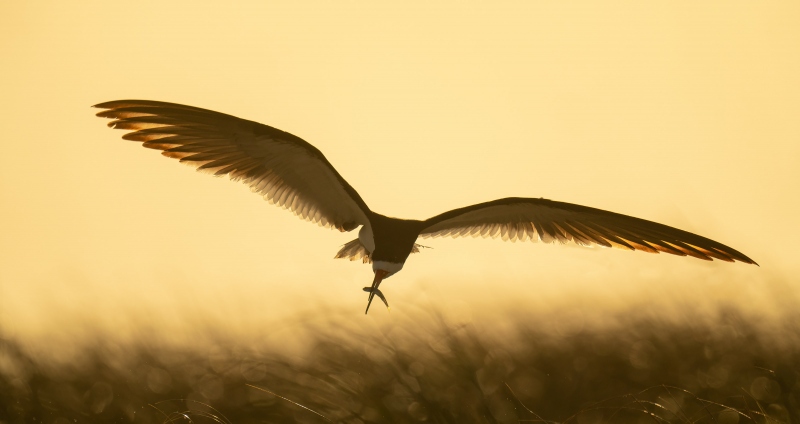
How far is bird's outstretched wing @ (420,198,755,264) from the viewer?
7.53 metres

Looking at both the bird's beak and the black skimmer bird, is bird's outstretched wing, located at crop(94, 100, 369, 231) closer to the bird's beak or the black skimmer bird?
the black skimmer bird

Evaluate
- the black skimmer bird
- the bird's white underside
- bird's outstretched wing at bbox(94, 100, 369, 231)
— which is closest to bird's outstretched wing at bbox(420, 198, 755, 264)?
the black skimmer bird

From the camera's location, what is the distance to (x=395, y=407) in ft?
20.1

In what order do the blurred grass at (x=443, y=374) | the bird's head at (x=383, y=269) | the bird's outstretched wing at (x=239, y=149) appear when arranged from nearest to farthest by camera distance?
the blurred grass at (x=443, y=374) < the bird's outstretched wing at (x=239, y=149) < the bird's head at (x=383, y=269)

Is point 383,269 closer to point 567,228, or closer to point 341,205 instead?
point 341,205

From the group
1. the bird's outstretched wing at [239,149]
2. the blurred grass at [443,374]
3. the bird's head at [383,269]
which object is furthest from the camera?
the bird's head at [383,269]

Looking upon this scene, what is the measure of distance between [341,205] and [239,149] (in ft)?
3.13

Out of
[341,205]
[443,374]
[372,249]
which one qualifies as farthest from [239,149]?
[443,374]

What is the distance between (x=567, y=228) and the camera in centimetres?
820

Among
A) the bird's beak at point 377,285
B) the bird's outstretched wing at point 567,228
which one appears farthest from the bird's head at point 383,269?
the bird's outstretched wing at point 567,228

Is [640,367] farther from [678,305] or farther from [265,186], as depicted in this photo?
[265,186]

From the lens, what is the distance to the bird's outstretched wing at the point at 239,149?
23.3 feet

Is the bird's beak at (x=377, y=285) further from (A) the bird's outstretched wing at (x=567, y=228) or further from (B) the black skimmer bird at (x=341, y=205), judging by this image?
(A) the bird's outstretched wing at (x=567, y=228)

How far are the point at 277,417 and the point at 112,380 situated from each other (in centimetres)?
200
